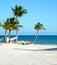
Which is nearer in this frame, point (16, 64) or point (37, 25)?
point (16, 64)

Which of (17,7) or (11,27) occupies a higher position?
(17,7)

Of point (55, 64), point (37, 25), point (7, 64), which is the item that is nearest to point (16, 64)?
point (7, 64)

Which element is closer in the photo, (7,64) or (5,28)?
(7,64)

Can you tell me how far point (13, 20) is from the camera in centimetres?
6494

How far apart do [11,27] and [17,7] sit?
203 inches

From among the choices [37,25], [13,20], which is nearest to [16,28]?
[13,20]

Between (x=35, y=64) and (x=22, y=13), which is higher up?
(x=22, y=13)

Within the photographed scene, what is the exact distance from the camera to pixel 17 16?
64938 mm

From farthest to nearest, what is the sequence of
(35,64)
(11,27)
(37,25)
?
1. (37,25)
2. (11,27)
3. (35,64)

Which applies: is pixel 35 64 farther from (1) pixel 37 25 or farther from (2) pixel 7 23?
(1) pixel 37 25

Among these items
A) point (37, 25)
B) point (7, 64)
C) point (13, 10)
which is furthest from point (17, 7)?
point (7, 64)

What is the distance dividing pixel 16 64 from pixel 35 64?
1.04 meters

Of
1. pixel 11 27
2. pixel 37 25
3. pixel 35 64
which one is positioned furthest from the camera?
pixel 37 25

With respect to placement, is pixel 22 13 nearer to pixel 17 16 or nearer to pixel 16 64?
pixel 17 16
